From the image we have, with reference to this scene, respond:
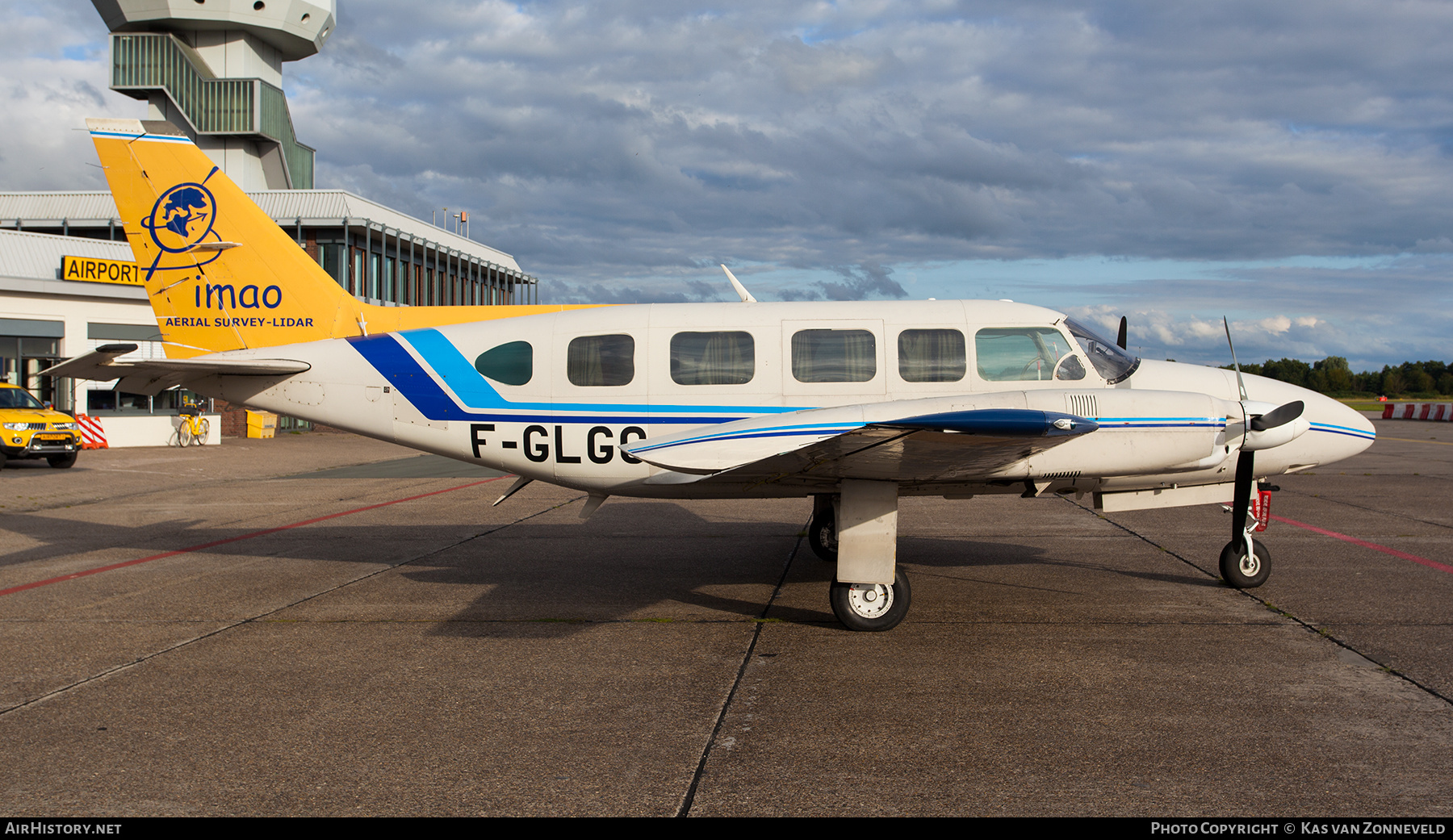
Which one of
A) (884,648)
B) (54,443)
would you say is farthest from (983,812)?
(54,443)

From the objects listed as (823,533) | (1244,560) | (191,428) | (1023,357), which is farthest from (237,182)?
(1244,560)

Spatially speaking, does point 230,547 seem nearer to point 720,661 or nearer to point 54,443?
point 720,661

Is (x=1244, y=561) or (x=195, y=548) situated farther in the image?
(x=195, y=548)

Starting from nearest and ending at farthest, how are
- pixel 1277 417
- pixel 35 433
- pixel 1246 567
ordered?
1. pixel 1277 417
2. pixel 1246 567
3. pixel 35 433

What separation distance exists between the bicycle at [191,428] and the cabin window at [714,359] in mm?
29334

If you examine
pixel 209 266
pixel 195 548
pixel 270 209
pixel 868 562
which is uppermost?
pixel 270 209

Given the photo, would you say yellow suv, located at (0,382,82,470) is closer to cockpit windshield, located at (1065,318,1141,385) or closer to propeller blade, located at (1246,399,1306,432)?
cockpit windshield, located at (1065,318,1141,385)

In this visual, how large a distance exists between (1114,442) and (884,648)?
7.75 ft

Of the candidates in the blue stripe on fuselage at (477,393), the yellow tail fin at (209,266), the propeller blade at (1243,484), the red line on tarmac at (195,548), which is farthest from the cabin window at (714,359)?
the red line on tarmac at (195,548)

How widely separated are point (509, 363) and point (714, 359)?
1935mm

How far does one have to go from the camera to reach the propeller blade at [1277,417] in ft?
24.1

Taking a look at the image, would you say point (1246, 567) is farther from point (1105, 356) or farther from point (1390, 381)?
point (1390, 381)

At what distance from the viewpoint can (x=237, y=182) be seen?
155 feet

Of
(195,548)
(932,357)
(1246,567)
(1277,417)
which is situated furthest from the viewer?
(195,548)
